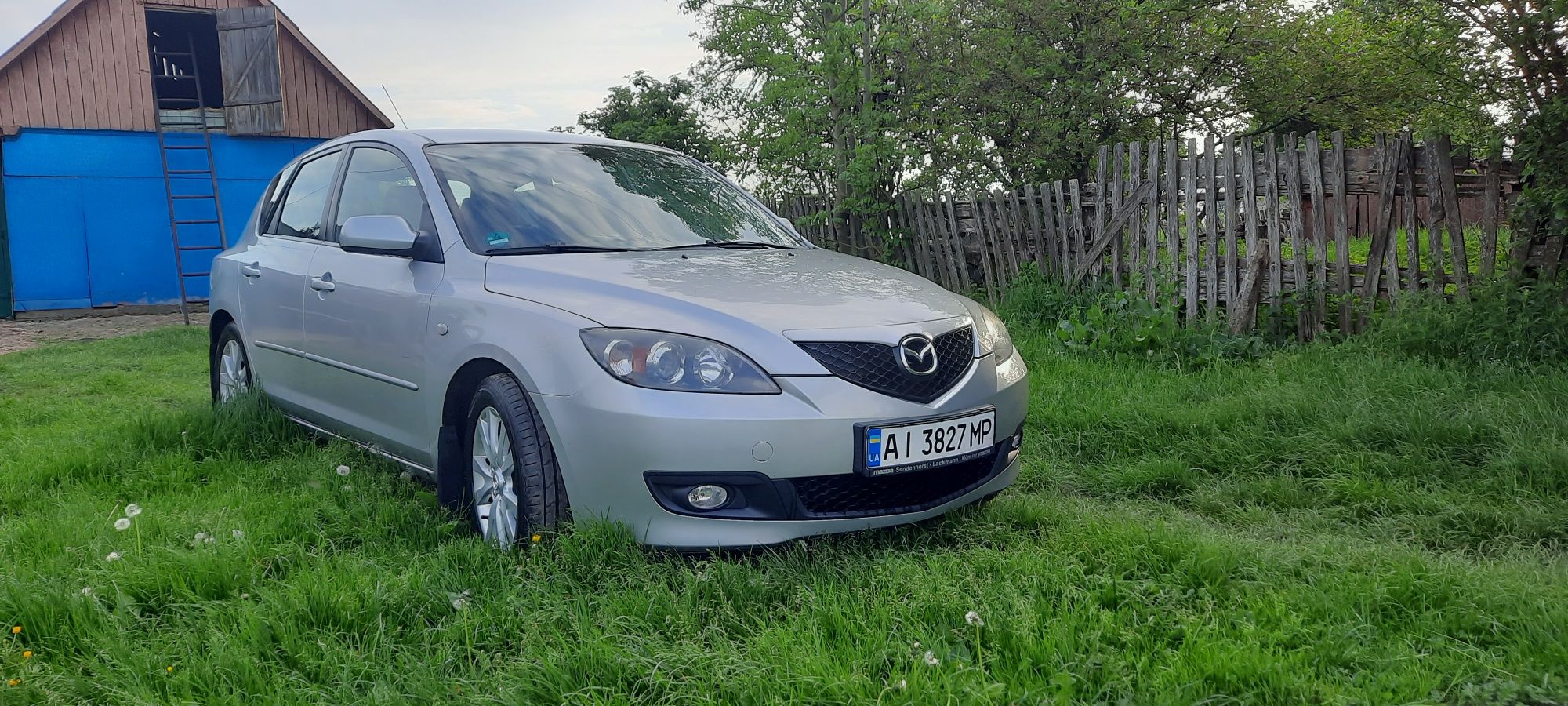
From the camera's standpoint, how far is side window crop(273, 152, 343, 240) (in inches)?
188

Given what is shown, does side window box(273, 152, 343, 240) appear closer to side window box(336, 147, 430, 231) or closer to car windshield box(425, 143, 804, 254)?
side window box(336, 147, 430, 231)

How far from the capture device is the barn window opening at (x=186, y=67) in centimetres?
1436

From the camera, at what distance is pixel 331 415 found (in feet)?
14.4

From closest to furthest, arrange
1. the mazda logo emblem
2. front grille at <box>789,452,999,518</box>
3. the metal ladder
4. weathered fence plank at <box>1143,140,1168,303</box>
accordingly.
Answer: front grille at <box>789,452,999,518</box>
the mazda logo emblem
weathered fence plank at <box>1143,140,1168,303</box>
the metal ladder

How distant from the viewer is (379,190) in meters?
4.33

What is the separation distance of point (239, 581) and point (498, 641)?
0.91 meters

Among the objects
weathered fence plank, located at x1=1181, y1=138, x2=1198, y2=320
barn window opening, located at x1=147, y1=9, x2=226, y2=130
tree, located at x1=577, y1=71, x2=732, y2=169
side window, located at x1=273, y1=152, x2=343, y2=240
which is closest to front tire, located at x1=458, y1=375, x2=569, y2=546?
side window, located at x1=273, y1=152, x2=343, y2=240

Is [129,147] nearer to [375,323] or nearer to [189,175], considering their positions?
[189,175]

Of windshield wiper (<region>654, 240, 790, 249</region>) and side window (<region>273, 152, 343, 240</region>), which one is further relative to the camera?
side window (<region>273, 152, 343, 240</region>)

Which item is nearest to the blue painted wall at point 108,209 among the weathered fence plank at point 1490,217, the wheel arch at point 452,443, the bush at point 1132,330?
the bush at point 1132,330

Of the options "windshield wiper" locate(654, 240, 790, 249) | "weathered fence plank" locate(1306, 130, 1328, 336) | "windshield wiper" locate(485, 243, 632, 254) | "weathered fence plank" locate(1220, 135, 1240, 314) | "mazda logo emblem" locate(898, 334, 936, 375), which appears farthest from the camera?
"weathered fence plank" locate(1220, 135, 1240, 314)

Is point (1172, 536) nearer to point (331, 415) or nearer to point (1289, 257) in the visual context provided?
point (331, 415)

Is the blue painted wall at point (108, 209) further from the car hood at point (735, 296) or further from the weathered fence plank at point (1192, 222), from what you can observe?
the car hood at point (735, 296)

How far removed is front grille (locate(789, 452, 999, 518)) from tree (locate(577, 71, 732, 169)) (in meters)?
20.9
